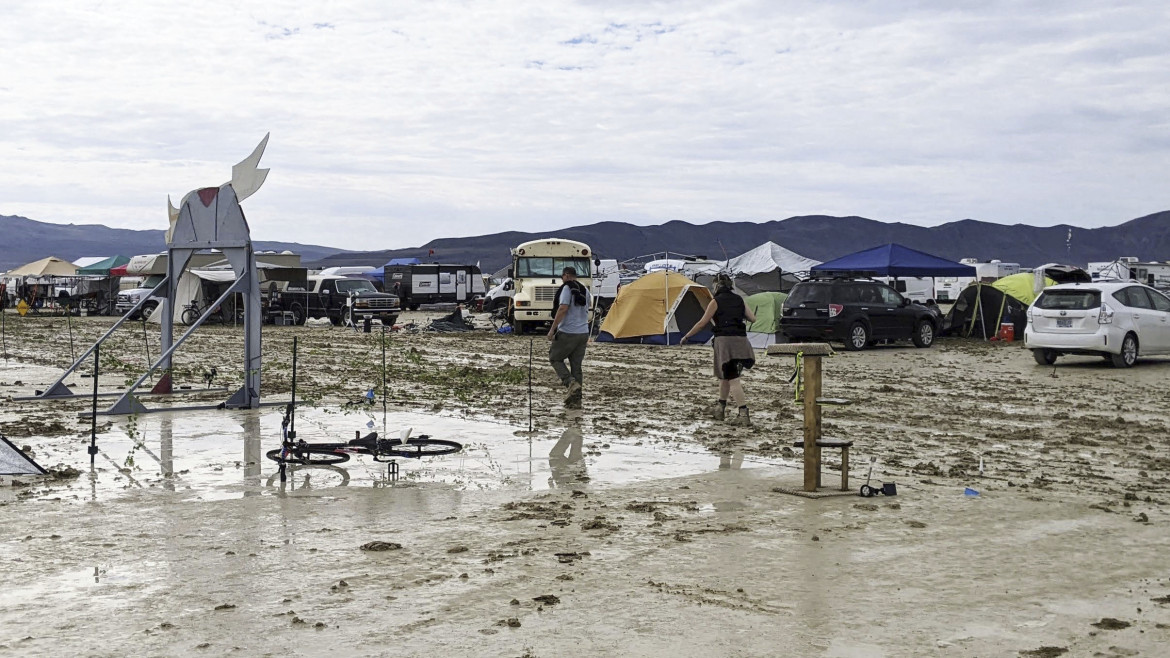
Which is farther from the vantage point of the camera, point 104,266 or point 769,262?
point 104,266

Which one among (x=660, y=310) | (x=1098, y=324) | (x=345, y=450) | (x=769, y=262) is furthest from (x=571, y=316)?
(x=769, y=262)

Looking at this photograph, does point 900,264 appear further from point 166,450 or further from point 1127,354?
point 166,450

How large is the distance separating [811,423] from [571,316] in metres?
5.90

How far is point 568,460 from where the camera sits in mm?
10383

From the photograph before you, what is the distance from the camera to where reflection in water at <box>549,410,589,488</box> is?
369 inches

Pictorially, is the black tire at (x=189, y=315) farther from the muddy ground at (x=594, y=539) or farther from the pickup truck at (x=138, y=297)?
the muddy ground at (x=594, y=539)

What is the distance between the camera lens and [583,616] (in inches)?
221

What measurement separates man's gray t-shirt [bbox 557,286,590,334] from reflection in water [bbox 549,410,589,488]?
5.59 ft

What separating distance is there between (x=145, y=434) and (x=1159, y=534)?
906 cm

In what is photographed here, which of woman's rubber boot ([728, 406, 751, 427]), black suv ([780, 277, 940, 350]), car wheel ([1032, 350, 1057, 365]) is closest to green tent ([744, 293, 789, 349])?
black suv ([780, 277, 940, 350])

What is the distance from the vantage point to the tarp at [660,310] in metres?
27.3

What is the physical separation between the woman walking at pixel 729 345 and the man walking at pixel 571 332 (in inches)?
64.1

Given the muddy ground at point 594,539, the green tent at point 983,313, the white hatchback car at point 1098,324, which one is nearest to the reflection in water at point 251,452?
the muddy ground at point 594,539

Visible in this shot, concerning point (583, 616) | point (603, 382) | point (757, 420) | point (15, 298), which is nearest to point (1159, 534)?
point (583, 616)
